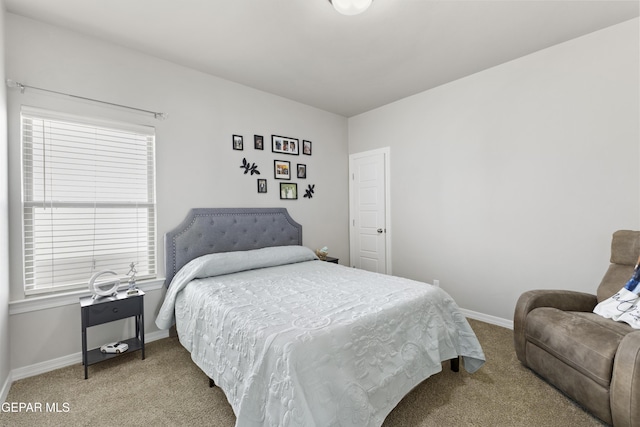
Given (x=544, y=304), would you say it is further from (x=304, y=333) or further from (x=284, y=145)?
(x=284, y=145)

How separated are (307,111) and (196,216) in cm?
215

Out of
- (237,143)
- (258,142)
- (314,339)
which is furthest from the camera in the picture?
(258,142)

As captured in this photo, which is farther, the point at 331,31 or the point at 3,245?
the point at 331,31

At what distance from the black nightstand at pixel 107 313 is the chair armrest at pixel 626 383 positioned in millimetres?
3180

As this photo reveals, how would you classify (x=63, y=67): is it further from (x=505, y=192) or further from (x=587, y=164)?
(x=587, y=164)

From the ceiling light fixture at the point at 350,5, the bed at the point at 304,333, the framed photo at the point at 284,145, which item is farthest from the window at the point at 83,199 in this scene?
the ceiling light fixture at the point at 350,5

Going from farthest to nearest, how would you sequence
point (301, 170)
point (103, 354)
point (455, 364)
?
point (301, 170)
point (103, 354)
point (455, 364)

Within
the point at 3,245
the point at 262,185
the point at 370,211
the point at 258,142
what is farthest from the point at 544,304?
the point at 3,245

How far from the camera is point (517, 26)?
2.37 metres

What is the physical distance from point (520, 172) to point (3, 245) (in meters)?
4.37

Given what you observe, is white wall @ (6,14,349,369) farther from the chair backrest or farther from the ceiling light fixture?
the chair backrest

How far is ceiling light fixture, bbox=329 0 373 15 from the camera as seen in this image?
1908mm

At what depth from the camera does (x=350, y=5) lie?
193cm

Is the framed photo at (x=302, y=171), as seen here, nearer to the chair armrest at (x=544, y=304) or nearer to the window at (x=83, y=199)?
the window at (x=83, y=199)
